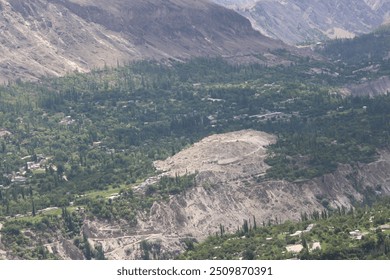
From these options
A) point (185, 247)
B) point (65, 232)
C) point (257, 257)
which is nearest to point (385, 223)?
point (257, 257)

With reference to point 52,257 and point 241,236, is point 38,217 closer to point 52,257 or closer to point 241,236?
point 52,257

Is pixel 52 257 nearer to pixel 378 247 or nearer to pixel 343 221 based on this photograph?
pixel 343 221

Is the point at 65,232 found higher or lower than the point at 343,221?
lower

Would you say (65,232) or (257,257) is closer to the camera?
(257,257)
